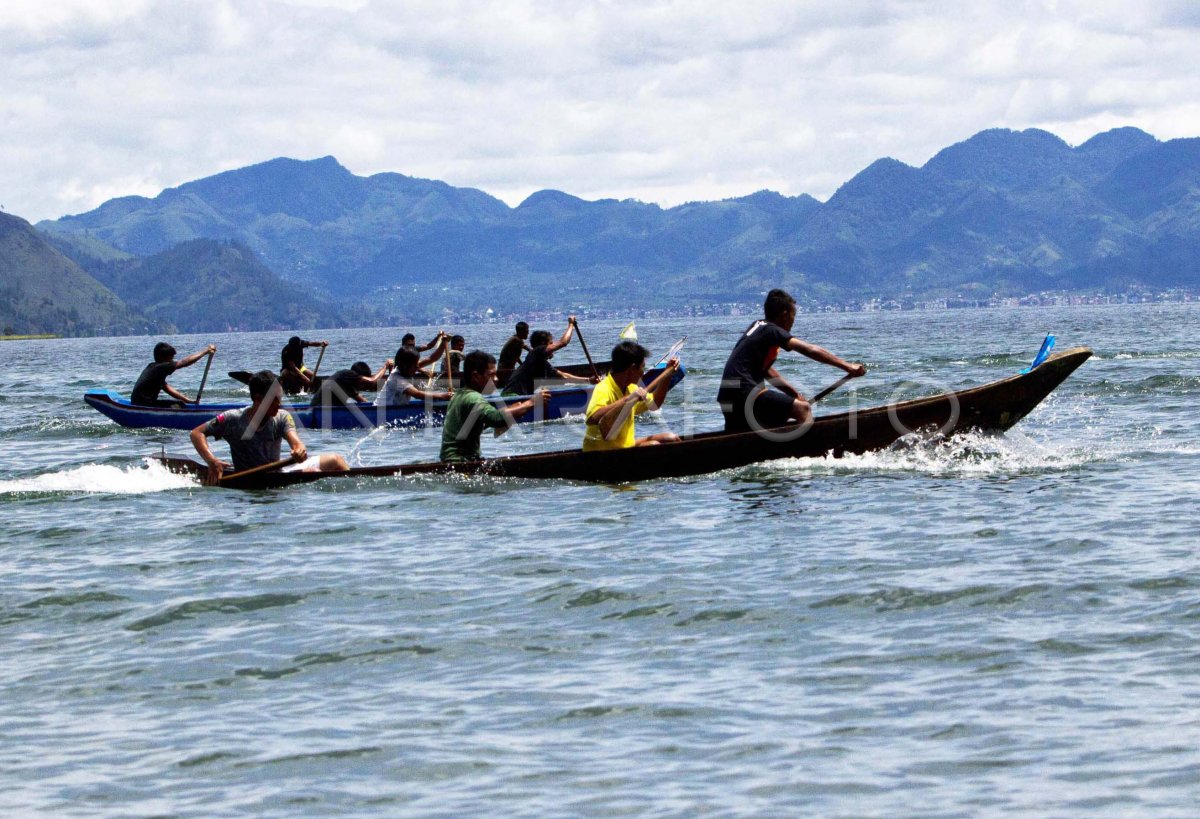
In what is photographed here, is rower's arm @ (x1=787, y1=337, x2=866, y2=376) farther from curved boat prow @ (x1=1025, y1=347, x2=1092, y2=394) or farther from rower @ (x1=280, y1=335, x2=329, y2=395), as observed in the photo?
rower @ (x1=280, y1=335, x2=329, y2=395)

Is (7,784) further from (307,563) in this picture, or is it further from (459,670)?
(307,563)

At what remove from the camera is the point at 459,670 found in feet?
31.3

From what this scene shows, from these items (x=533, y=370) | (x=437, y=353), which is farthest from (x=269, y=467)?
(x=533, y=370)

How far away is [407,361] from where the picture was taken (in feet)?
84.6

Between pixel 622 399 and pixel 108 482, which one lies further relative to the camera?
pixel 108 482

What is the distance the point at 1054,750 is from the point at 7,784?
18.1ft

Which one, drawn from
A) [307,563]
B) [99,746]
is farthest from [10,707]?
[307,563]

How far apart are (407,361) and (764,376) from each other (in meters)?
10.2

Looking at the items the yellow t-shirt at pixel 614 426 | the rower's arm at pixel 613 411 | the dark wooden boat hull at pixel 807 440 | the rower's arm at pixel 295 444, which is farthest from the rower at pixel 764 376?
the rower's arm at pixel 295 444

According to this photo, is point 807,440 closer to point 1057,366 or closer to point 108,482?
point 1057,366

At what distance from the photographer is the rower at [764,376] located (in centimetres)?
1656

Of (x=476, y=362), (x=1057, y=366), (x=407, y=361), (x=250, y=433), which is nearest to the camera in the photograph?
(x=476, y=362)

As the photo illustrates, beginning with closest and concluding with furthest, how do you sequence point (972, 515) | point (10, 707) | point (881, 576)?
1. point (10, 707)
2. point (881, 576)
3. point (972, 515)

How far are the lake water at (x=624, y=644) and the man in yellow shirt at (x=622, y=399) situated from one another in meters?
0.63
